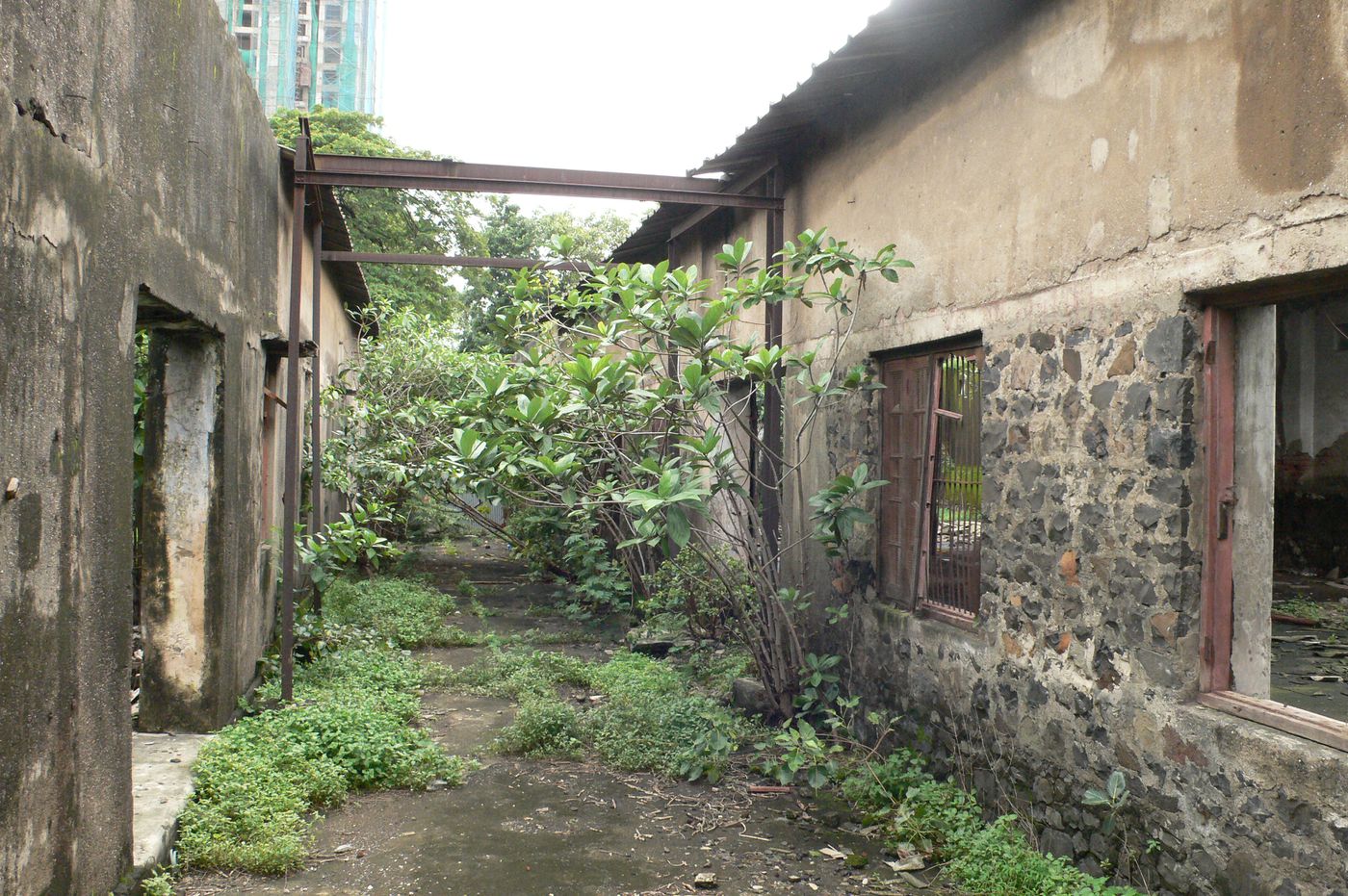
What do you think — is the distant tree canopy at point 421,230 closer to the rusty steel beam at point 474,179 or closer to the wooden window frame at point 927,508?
the rusty steel beam at point 474,179

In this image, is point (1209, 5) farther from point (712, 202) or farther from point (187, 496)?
point (187, 496)

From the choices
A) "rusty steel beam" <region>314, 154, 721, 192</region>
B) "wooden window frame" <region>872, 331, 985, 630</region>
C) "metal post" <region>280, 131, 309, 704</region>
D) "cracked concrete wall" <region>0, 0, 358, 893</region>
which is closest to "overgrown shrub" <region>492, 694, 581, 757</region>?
"metal post" <region>280, 131, 309, 704</region>

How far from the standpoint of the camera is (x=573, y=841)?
15.5ft

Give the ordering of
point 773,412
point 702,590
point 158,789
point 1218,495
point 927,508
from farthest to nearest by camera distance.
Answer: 1. point 702,590
2. point 773,412
3. point 927,508
4. point 158,789
5. point 1218,495

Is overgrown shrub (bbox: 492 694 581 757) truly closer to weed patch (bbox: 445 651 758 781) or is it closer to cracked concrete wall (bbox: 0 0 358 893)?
weed patch (bbox: 445 651 758 781)

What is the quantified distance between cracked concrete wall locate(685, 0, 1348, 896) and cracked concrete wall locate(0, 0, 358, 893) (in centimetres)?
366

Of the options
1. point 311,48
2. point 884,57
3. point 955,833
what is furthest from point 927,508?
point 311,48

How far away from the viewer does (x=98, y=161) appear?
3357mm

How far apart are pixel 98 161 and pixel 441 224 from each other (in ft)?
67.3

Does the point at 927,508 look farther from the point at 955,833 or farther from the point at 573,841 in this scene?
the point at 573,841

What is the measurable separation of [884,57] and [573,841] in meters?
4.28

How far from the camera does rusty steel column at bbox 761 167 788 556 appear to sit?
22.0ft

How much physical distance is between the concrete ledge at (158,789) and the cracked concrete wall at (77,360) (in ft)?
1.03

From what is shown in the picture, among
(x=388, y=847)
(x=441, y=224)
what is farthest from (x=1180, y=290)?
(x=441, y=224)
